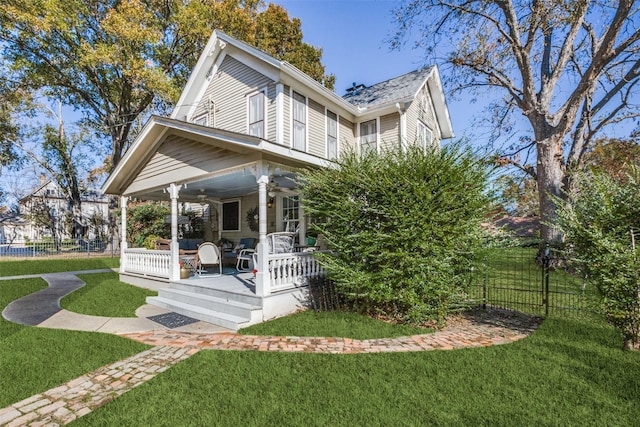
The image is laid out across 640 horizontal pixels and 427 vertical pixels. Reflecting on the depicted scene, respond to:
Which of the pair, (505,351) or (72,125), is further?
(72,125)

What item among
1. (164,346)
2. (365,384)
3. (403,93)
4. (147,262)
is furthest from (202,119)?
(365,384)

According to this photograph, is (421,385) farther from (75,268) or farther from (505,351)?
(75,268)

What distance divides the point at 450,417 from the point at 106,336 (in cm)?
495

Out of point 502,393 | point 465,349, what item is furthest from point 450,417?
point 465,349

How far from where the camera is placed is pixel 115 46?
17.3 meters

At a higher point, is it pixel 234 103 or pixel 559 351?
pixel 234 103

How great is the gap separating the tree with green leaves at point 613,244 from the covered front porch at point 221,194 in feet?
15.3

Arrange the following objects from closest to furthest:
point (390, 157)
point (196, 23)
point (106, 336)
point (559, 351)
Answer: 1. point (559, 351)
2. point (106, 336)
3. point (390, 157)
4. point (196, 23)

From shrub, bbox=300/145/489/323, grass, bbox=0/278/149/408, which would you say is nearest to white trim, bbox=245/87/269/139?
shrub, bbox=300/145/489/323

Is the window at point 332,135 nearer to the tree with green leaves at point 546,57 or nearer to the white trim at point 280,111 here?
the white trim at point 280,111

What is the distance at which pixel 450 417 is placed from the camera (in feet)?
8.99

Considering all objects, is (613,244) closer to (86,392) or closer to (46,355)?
(86,392)

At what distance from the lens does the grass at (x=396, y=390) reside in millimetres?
2756

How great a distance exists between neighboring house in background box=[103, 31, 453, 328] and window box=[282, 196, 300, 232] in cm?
4
